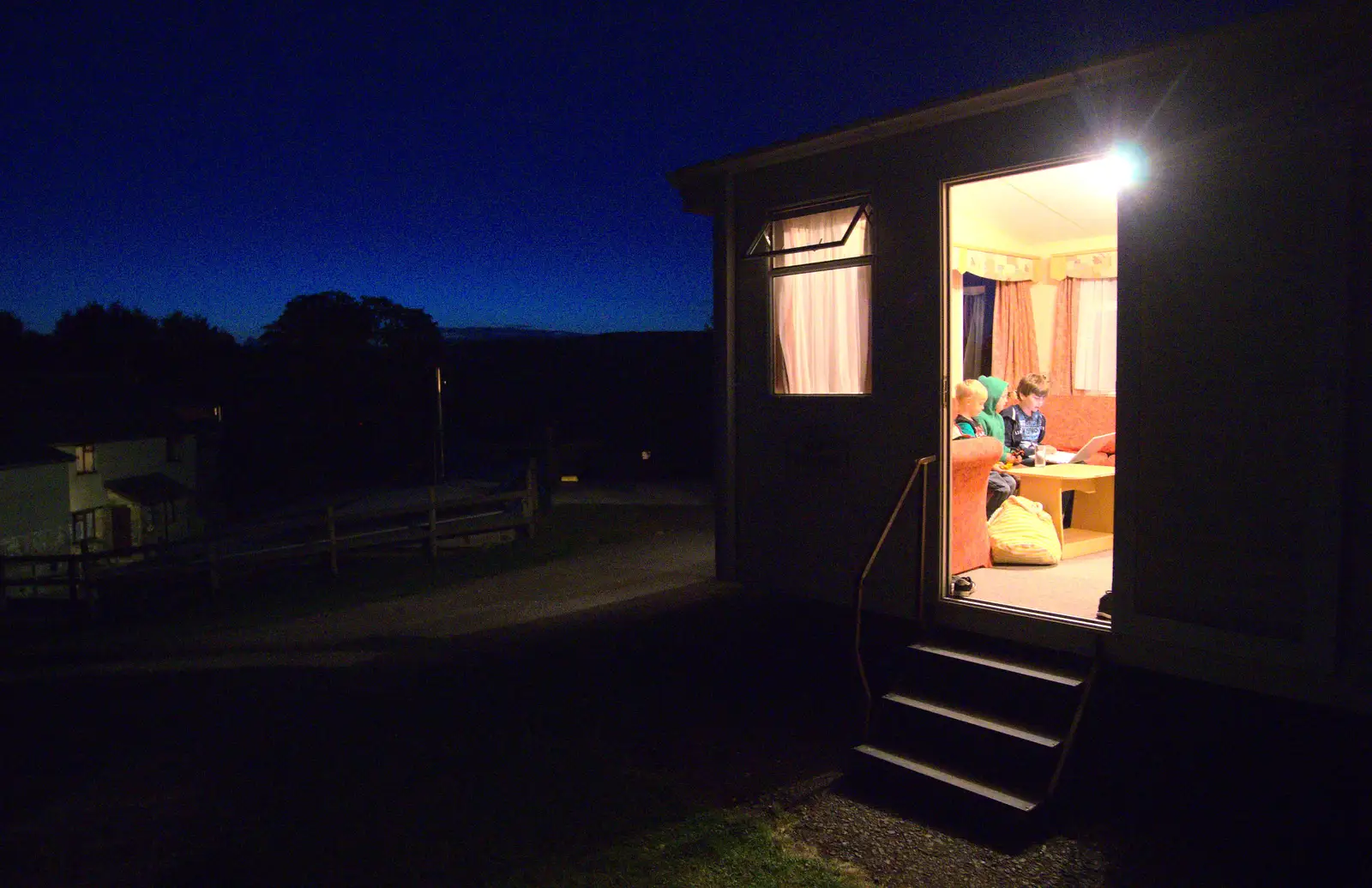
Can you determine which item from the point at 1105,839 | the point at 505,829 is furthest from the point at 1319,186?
the point at 505,829

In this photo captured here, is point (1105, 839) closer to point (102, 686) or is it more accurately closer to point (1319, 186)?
point (1319, 186)

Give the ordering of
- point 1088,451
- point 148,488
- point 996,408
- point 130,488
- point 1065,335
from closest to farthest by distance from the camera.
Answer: point 1088,451, point 996,408, point 1065,335, point 130,488, point 148,488

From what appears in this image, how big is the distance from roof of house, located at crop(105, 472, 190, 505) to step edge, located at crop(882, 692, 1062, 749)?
3062 cm

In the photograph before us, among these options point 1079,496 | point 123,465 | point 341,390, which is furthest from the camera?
point 341,390

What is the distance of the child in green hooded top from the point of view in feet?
22.5

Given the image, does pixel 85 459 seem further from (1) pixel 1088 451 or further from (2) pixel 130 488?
(1) pixel 1088 451

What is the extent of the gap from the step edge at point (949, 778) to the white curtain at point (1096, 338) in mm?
5362

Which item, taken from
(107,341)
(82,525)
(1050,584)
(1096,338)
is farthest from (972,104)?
(107,341)

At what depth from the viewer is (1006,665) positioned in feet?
14.5

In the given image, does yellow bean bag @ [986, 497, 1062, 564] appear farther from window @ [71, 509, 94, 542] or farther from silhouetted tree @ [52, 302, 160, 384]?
silhouetted tree @ [52, 302, 160, 384]

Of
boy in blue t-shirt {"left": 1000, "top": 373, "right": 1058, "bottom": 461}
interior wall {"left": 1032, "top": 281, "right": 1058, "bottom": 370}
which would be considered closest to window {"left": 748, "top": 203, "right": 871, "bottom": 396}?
boy in blue t-shirt {"left": 1000, "top": 373, "right": 1058, "bottom": 461}

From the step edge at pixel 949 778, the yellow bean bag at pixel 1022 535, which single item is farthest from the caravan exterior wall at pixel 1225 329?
the step edge at pixel 949 778

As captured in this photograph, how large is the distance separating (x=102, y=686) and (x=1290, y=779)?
24.8ft

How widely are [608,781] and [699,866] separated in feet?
2.81
